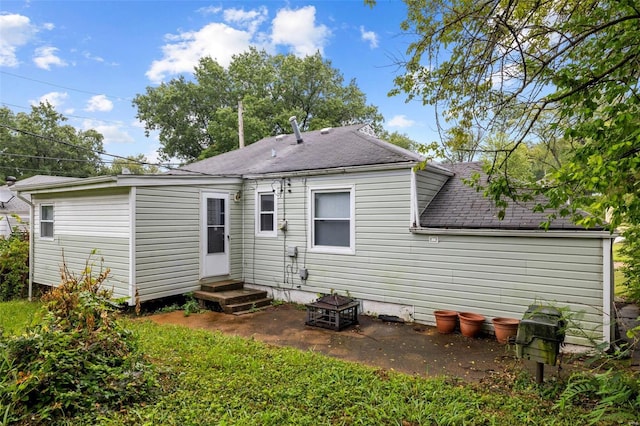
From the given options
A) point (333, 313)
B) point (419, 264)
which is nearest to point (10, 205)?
point (333, 313)

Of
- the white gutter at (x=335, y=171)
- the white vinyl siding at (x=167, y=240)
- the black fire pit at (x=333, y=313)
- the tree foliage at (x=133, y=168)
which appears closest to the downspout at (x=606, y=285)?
the white gutter at (x=335, y=171)

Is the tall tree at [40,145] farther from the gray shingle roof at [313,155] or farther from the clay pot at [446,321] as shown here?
the clay pot at [446,321]

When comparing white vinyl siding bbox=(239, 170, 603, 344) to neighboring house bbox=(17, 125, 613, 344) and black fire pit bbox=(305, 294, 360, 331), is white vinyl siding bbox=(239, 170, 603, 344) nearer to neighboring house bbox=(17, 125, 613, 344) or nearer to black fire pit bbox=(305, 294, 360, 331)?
neighboring house bbox=(17, 125, 613, 344)

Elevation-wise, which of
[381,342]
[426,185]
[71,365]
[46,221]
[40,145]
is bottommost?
→ [381,342]

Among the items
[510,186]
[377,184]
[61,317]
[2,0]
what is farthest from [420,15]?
[2,0]

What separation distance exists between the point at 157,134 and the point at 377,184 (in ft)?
78.8

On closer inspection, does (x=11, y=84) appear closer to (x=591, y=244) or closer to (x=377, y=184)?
(x=377, y=184)

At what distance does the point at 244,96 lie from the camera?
2392cm

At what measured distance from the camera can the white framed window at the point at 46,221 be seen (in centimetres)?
913

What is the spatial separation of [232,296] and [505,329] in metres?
5.07

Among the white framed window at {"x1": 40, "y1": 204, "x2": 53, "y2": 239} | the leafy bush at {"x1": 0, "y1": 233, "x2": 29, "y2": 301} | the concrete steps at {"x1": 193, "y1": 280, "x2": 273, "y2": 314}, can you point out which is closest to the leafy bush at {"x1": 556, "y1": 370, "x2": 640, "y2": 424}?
the concrete steps at {"x1": 193, "y1": 280, "x2": 273, "y2": 314}

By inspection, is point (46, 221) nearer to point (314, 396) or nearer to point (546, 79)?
point (314, 396)

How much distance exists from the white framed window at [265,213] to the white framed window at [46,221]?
5515 millimetres

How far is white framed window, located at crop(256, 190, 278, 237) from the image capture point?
326 inches
